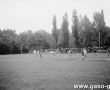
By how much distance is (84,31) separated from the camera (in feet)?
243

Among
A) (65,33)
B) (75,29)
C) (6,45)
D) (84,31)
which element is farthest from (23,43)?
(84,31)

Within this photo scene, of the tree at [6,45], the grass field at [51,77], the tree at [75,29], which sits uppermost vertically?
the tree at [75,29]

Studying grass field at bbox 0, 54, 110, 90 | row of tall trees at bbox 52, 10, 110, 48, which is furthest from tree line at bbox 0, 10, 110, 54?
grass field at bbox 0, 54, 110, 90

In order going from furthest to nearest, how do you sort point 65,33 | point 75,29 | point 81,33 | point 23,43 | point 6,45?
point 23,43 < point 6,45 < point 81,33 < point 65,33 < point 75,29

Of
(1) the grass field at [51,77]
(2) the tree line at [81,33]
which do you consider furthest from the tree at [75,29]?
(1) the grass field at [51,77]

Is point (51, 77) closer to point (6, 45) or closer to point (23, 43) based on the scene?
point (6, 45)

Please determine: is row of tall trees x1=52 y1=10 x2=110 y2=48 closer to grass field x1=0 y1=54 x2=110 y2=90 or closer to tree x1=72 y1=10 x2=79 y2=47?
tree x1=72 y1=10 x2=79 y2=47

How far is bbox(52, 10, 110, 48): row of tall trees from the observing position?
71812 mm

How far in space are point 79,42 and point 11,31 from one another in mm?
48858

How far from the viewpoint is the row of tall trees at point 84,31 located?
236 ft

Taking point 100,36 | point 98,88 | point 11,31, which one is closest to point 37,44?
point 11,31

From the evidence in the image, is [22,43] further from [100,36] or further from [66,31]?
[100,36]

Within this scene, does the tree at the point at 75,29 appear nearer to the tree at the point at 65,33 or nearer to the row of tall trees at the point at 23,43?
the tree at the point at 65,33

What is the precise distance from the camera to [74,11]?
74750 mm
